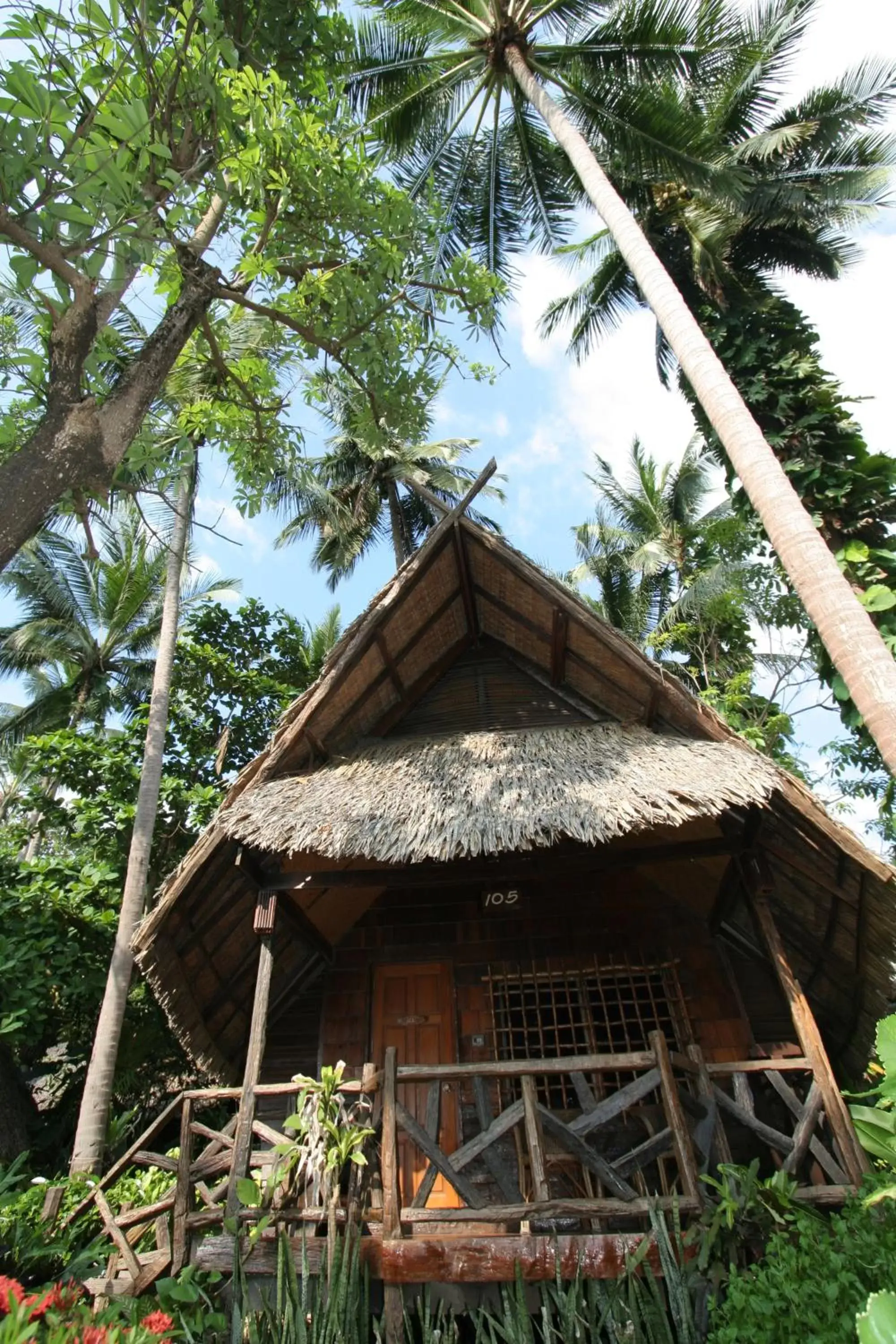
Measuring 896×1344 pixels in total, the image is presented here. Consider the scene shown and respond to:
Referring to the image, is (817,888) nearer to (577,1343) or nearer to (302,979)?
(577,1343)

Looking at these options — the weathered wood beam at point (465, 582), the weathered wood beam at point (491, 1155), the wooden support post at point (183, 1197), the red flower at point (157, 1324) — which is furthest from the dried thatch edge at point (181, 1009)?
the weathered wood beam at point (465, 582)

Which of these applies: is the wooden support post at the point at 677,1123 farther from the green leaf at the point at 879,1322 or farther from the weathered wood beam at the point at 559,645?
the weathered wood beam at the point at 559,645

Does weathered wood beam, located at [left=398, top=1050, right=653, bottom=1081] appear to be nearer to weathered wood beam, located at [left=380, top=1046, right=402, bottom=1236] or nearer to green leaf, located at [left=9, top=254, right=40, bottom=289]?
weathered wood beam, located at [left=380, top=1046, right=402, bottom=1236]

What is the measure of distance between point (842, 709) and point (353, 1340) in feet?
18.2

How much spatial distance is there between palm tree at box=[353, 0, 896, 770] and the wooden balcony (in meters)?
3.03

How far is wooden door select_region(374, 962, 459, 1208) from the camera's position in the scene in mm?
5621

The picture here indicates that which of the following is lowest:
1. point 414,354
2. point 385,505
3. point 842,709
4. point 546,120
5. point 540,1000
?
point 540,1000

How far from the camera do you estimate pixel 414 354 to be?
215 inches

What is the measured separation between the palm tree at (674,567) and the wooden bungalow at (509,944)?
782cm

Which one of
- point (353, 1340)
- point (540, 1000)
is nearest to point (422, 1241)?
point (353, 1340)

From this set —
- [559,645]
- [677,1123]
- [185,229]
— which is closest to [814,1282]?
[677,1123]

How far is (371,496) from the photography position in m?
18.5

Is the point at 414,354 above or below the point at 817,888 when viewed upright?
above

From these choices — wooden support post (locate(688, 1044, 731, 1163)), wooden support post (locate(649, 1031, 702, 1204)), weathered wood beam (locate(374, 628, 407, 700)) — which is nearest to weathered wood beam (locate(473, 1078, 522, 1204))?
wooden support post (locate(649, 1031, 702, 1204))
